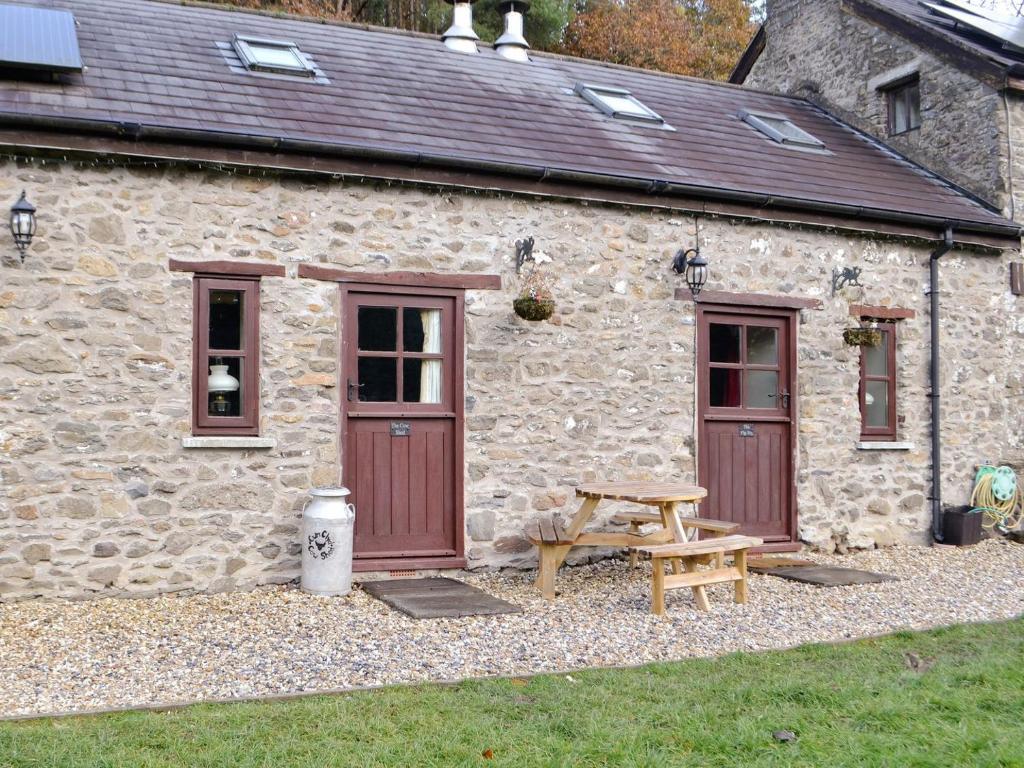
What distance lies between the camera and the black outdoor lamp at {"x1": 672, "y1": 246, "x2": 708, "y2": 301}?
897 cm

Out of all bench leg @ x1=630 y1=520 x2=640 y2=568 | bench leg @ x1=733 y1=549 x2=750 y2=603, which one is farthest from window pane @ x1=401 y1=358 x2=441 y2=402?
bench leg @ x1=733 y1=549 x2=750 y2=603

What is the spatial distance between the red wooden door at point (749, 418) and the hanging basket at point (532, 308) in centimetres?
170

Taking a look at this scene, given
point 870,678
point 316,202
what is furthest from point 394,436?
point 870,678

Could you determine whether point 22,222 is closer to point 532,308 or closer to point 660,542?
point 532,308

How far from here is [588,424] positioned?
8.79 meters

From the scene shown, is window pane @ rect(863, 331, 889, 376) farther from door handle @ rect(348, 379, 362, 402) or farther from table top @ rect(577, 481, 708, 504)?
→ door handle @ rect(348, 379, 362, 402)

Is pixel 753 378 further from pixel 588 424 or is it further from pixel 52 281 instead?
pixel 52 281

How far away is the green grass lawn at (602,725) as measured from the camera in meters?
4.08

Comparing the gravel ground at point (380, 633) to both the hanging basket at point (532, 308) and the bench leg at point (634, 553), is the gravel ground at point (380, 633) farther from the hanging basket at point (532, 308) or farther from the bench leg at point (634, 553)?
the hanging basket at point (532, 308)

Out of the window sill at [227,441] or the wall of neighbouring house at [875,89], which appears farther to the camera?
the wall of neighbouring house at [875,89]

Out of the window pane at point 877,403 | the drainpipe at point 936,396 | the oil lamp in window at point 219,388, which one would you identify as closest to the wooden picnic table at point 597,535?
the oil lamp in window at point 219,388

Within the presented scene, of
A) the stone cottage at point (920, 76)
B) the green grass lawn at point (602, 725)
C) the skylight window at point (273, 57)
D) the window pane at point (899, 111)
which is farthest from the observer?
the window pane at point (899, 111)

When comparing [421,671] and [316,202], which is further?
[316,202]

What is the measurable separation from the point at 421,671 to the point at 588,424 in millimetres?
3708
